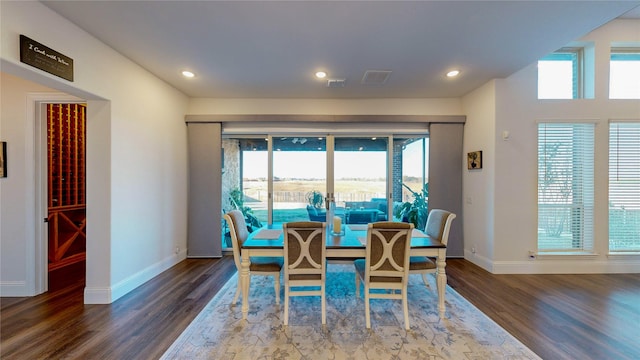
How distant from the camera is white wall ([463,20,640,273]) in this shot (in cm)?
356

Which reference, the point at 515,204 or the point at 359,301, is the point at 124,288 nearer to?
the point at 359,301

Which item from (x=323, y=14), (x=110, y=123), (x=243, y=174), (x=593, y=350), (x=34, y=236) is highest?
(x=323, y=14)

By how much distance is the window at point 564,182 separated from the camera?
357 cm

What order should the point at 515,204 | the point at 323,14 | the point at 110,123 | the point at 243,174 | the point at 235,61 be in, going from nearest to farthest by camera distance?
the point at 323,14
the point at 110,123
the point at 235,61
the point at 515,204
the point at 243,174

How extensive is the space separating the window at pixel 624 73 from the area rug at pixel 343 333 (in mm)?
3839

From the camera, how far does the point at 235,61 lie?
119 inches

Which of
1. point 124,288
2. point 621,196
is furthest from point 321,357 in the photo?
point 621,196

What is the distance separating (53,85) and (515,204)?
5424 millimetres

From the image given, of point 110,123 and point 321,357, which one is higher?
point 110,123

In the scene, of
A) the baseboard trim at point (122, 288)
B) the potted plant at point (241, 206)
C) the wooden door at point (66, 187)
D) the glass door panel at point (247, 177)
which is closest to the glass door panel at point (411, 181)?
the glass door panel at point (247, 177)


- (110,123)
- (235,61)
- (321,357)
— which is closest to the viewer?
(321,357)

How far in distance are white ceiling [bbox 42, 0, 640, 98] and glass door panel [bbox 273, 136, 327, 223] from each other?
121 centimetres

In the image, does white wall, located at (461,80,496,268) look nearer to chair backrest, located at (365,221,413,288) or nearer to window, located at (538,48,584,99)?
window, located at (538,48,584,99)

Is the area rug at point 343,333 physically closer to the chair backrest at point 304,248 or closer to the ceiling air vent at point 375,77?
the chair backrest at point 304,248
